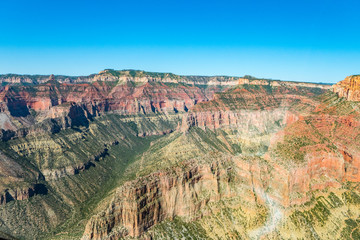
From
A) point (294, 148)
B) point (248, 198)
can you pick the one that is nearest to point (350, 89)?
point (294, 148)

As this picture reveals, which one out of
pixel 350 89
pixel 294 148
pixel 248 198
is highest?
pixel 350 89

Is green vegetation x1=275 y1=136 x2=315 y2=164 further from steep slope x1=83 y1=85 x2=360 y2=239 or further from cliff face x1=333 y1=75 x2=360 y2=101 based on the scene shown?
cliff face x1=333 y1=75 x2=360 y2=101

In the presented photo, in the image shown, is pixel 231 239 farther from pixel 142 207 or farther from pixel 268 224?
pixel 142 207

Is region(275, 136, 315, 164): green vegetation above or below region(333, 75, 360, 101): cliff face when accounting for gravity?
below

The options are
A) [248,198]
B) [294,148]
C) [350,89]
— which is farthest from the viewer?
[350,89]

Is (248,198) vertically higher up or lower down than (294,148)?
lower down

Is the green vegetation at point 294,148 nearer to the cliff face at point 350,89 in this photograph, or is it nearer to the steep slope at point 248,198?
the steep slope at point 248,198

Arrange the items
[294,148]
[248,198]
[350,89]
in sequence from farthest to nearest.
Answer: [350,89] → [294,148] → [248,198]

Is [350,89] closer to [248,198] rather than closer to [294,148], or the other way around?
[294,148]

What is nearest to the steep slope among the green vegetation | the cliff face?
the green vegetation

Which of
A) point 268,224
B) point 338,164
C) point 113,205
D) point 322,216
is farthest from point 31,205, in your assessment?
point 338,164

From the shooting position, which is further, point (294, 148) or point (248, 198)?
point (294, 148)
